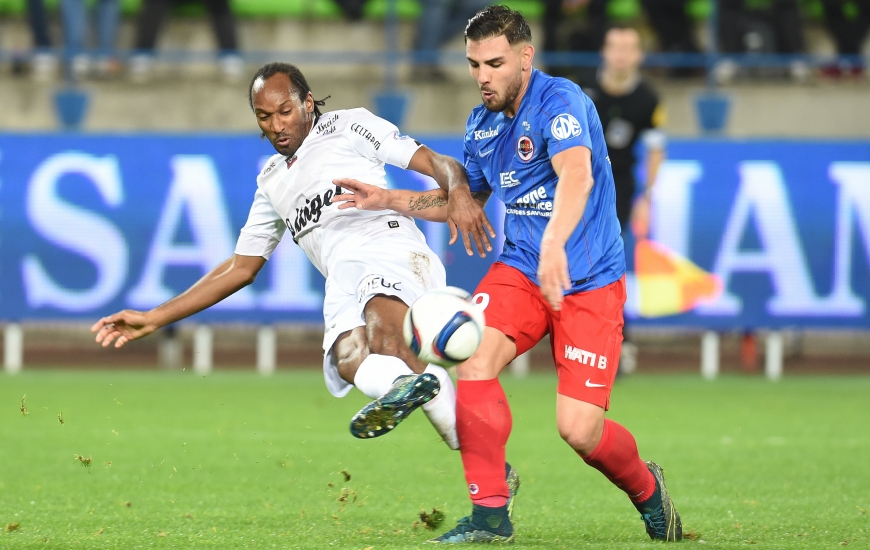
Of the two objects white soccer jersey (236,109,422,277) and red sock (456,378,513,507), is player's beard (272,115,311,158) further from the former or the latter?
red sock (456,378,513,507)

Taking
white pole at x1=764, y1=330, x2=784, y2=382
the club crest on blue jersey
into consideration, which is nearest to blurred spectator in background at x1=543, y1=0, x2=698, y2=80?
white pole at x1=764, y1=330, x2=784, y2=382

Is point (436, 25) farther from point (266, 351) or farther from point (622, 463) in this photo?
point (622, 463)

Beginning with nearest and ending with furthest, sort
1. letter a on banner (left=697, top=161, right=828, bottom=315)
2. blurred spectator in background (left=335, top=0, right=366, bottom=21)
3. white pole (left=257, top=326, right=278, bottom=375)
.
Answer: letter a on banner (left=697, top=161, right=828, bottom=315), white pole (left=257, top=326, right=278, bottom=375), blurred spectator in background (left=335, top=0, right=366, bottom=21)

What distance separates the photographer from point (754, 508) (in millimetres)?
5488

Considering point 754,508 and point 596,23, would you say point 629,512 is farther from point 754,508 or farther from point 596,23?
point 596,23

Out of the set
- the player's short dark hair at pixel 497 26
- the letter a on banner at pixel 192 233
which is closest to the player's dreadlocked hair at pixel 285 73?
the player's short dark hair at pixel 497 26

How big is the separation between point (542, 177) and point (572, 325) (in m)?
0.55

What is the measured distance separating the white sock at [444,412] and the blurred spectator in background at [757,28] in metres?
9.48

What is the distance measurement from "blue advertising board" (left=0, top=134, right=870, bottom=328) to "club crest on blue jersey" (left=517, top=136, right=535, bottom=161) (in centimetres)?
653

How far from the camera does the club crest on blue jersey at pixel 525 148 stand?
4699 millimetres

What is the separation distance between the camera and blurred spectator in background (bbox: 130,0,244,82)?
1359 cm

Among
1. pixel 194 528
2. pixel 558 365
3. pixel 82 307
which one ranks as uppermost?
pixel 558 365

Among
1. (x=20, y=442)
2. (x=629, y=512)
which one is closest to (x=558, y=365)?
(x=629, y=512)

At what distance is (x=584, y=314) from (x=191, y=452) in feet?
10.4
